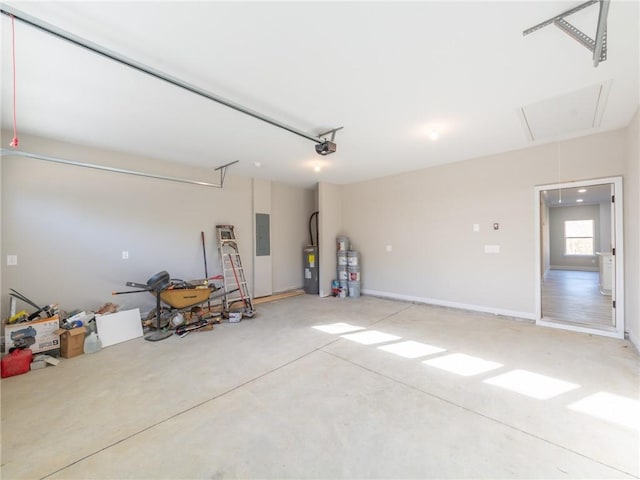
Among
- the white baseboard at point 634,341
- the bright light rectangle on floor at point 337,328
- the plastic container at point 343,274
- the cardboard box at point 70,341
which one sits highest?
the plastic container at point 343,274

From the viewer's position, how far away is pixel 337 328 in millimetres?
4250

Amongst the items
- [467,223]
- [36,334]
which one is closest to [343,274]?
[467,223]

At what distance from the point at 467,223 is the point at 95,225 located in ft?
21.6

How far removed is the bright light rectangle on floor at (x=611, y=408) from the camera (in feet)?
6.68

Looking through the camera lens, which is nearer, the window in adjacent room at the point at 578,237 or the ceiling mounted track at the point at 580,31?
the ceiling mounted track at the point at 580,31

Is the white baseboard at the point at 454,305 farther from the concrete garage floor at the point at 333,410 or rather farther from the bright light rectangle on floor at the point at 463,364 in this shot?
the bright light rectangle on floor at the point at 463,364

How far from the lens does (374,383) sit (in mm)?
2609

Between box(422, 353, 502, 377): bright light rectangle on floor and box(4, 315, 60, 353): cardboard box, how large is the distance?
15.1ft

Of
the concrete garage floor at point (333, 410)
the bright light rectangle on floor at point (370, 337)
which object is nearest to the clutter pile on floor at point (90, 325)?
the concrete garage floor at point (333, 410)

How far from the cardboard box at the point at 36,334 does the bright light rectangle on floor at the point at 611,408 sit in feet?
18.3

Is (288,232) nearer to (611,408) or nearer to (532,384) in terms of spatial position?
(532,384)

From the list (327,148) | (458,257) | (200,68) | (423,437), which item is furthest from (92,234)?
(458,257)

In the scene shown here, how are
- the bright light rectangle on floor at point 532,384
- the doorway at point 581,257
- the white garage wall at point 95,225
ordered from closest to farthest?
the bright light rectangle on floor at point 532,384
the white garage wall at point 95,225
the doorway at point 581,257

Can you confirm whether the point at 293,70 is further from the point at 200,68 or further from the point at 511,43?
the point at 511,43
